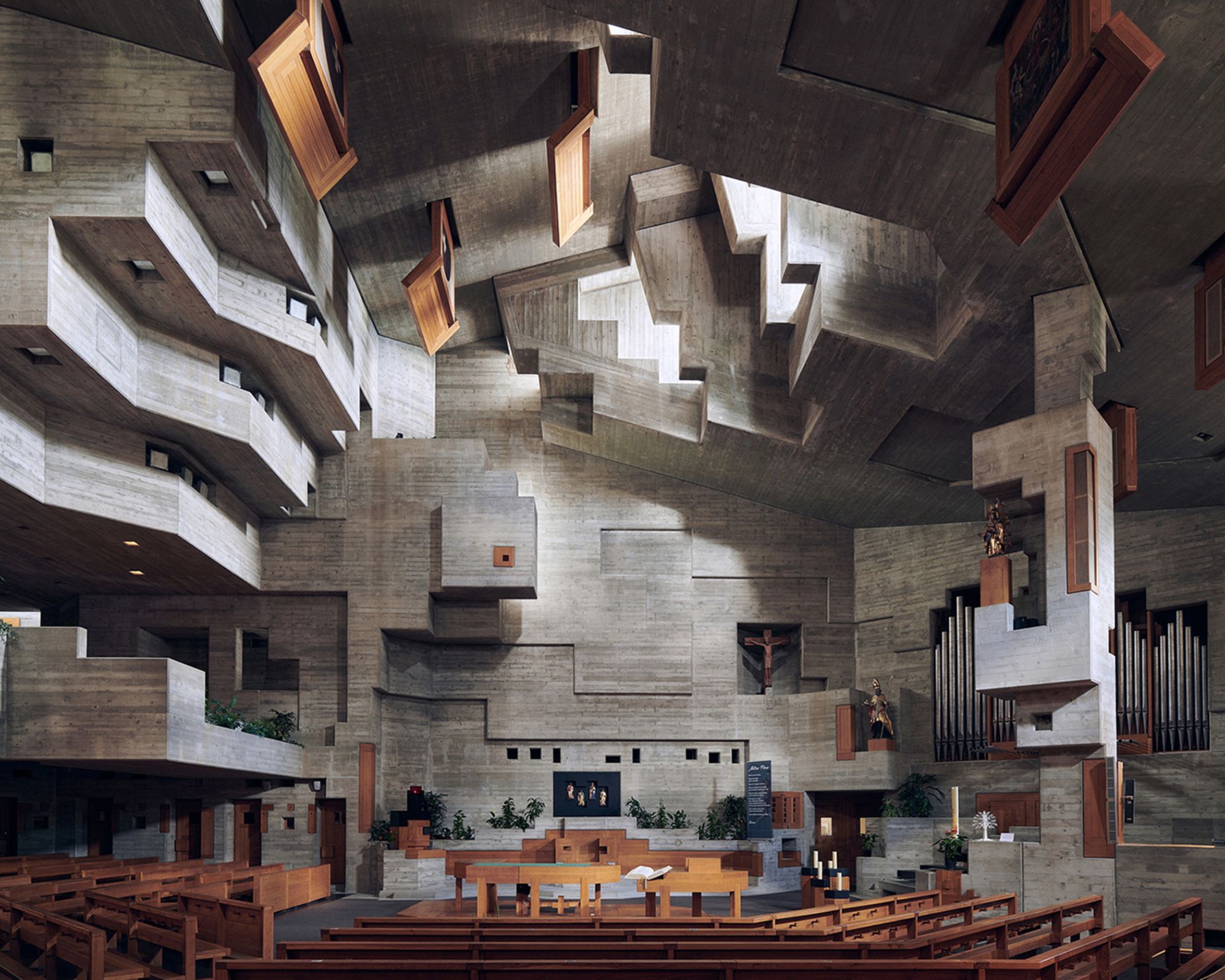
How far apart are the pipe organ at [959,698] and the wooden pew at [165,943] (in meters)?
13.3

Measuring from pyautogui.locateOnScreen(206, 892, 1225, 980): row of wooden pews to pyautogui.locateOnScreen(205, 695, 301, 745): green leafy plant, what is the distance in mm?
9485

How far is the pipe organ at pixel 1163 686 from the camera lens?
16.6 metres

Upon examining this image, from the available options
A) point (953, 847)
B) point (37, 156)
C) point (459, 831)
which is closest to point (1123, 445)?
point (953, 847)

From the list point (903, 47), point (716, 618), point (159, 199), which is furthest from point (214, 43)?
point (716, 618)

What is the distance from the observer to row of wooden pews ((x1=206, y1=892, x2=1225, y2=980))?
5160 millimetres

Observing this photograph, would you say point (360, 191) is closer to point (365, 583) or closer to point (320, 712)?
point (365, 583)

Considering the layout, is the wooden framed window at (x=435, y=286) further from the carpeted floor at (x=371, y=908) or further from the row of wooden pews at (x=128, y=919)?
the carpeted floor at (x=371, y=908)

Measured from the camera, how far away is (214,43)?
39.8ft

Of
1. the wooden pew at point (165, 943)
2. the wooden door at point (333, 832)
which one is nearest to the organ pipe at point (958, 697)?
the wooden door at point (333, 832)

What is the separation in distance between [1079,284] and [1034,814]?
9558 mm

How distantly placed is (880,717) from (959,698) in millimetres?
1350

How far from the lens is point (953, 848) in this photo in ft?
53.0

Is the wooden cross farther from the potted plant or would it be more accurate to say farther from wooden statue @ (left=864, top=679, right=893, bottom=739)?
the potted plant

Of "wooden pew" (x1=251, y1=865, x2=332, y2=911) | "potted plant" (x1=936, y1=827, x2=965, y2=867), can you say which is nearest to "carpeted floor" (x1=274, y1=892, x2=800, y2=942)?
"wooden pew" (x1=251, y1=865, x2=332, y2=911)
